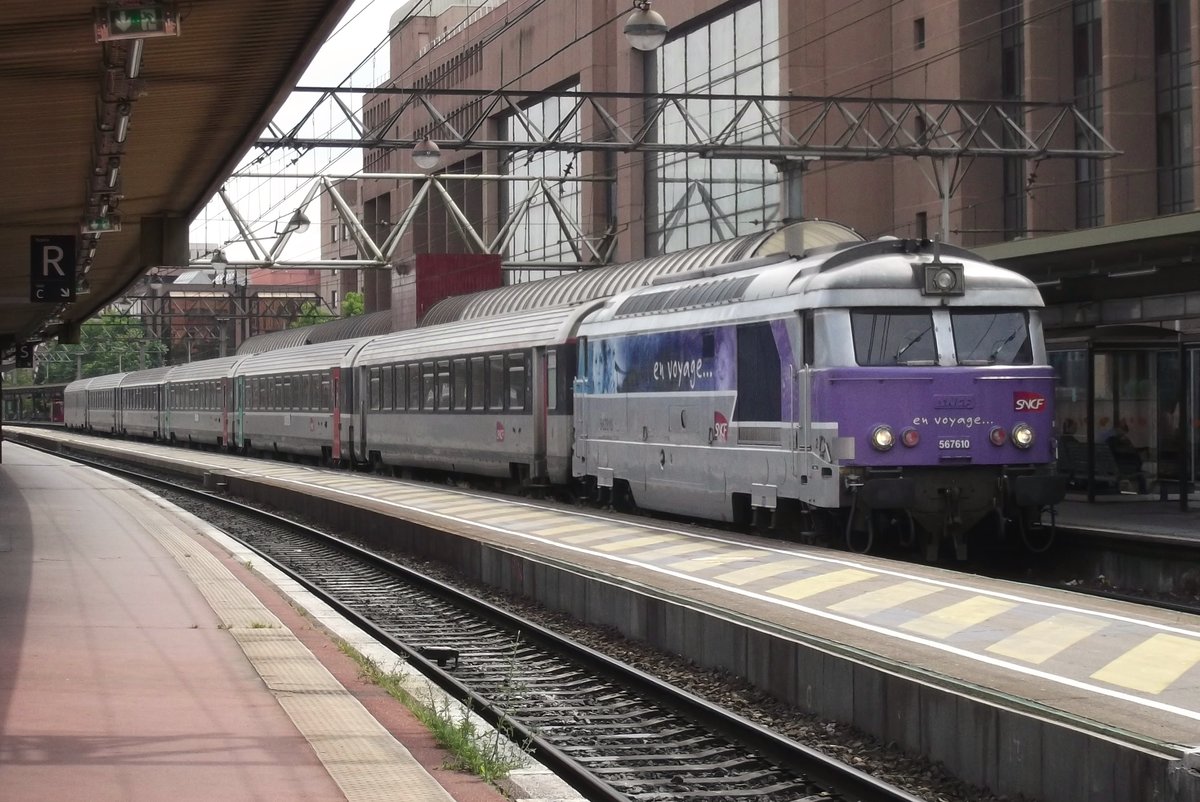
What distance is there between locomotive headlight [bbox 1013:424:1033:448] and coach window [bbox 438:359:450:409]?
1670 cm

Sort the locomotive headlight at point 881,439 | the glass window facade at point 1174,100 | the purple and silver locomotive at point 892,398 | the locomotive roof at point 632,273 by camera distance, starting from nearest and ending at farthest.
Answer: the locomotive headlight at point 881,439, the purple and silver locomotive at point 892,398, the locomotive roof at point 632,273, the glass window facade at point 1174,100

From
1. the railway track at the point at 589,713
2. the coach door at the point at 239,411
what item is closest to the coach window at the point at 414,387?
the railway track at the point at 589,713

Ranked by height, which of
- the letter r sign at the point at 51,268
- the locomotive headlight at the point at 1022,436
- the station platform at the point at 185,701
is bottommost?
the station platform at the point at 185,701

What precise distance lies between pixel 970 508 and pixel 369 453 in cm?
2407

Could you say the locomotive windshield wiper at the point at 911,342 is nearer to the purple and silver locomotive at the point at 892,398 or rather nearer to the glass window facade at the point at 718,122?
the purple and silver locomotive at the point at 892,398

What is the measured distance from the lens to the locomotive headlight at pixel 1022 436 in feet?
52.4

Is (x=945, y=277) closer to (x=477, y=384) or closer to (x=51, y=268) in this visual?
(x=51, y=268)

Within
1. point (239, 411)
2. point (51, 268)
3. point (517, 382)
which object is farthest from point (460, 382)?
point (239, 411)

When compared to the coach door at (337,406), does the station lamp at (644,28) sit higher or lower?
higher

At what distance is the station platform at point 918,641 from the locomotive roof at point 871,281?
2.54 meters

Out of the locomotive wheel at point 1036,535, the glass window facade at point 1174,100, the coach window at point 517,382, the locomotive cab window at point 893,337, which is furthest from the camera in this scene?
the glass window facade at point 1174,100

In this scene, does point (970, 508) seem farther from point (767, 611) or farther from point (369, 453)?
point (369, 453)

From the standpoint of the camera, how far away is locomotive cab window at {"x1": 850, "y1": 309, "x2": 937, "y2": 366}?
15.8m

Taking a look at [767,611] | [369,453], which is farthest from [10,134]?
[369,453]
